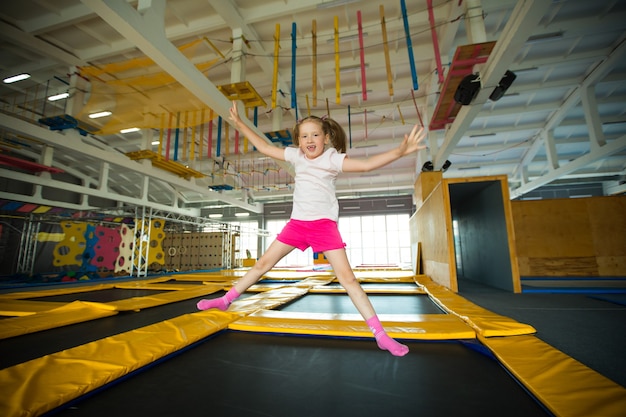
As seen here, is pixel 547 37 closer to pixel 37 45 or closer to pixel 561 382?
pixel 561 382

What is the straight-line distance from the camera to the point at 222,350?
1343 millimetres

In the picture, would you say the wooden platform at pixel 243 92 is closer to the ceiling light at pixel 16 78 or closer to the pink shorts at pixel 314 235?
the pink shorts at pixel 314 235

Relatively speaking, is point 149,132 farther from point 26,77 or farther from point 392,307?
point 392,307

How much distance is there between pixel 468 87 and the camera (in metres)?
4.14

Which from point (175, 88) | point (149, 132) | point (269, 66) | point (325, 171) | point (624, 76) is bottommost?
point (325, 171)

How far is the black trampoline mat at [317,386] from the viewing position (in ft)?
2.69

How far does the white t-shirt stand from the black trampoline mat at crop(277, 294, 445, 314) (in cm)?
106

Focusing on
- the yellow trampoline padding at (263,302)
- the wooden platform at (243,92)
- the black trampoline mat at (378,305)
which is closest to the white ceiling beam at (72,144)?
the wooden platform at (243,92)

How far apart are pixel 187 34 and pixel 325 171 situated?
531cm

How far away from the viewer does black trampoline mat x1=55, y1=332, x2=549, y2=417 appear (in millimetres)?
819

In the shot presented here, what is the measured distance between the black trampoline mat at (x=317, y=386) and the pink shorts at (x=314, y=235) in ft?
1.65

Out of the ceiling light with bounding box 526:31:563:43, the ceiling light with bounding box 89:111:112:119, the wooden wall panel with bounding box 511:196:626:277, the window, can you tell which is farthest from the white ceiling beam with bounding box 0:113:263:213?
the window

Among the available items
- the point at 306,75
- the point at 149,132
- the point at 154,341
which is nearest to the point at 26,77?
Answer: the point at 149,132

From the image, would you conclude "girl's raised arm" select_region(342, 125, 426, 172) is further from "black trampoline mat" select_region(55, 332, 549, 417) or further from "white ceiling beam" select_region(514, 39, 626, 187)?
Answer: "white ceiling beam" select_region(514, 39, 626, 187)
